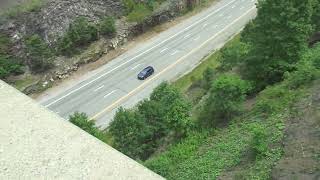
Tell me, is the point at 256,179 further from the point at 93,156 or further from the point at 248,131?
the point at 93,156

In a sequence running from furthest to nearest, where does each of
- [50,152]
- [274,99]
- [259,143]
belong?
1. [274,99]
2. [259,143]
3. [50,152]

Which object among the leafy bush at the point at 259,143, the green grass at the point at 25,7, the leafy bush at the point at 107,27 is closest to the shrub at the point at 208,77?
the leafy bush at the point at 259,143

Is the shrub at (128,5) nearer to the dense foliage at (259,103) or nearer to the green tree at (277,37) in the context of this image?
the dense foliage at (259,103)

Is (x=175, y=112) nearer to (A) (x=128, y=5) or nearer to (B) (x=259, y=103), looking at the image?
(B) (x=259, y=103)

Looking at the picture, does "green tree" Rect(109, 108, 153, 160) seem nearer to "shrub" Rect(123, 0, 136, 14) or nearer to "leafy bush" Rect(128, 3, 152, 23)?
"leafy bush" Rect(128, 3, 152, 23)

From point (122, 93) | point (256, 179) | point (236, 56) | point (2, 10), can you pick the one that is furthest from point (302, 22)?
point (2, 10)

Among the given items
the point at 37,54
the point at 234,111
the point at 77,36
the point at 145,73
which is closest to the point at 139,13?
the point at 77,36
